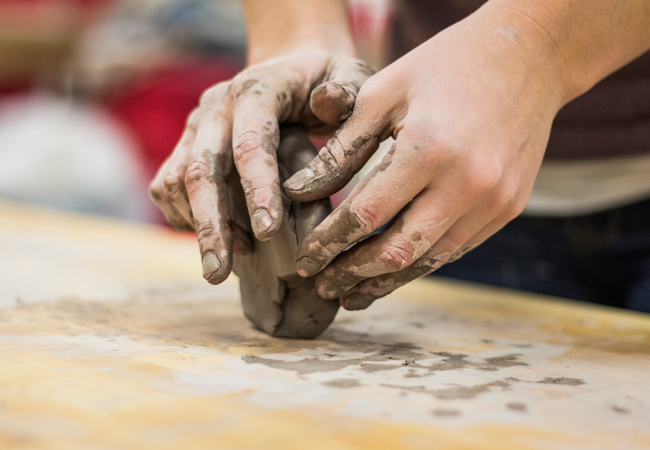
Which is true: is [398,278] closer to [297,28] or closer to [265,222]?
[265,222]

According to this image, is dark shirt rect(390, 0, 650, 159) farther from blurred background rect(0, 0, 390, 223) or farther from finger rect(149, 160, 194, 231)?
blurred background rect(0, 0, 390, 223)

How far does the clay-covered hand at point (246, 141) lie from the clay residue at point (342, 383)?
231 mm

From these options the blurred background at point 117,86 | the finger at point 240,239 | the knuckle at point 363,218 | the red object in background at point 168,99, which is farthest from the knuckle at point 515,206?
the red object in background at point 168,99

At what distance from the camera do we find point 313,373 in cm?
76

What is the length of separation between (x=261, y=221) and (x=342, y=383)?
258mm

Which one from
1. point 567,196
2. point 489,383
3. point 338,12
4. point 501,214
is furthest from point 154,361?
point 567,196

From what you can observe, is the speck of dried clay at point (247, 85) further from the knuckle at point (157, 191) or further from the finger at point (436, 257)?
the finger at point (436, 257)

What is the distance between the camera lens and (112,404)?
62 centimetres

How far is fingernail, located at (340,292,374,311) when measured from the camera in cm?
95

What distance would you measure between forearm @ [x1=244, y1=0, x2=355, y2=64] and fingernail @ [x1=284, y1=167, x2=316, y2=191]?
0.41m

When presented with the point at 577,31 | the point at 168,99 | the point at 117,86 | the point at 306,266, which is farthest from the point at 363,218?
the point at 117,86

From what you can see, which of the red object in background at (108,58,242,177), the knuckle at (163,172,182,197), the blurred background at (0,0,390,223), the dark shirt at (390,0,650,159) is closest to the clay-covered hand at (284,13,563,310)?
the knuckle at (163,172,182,197)

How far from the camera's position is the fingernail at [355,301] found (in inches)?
37.3

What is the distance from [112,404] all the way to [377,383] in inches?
12.4
